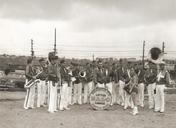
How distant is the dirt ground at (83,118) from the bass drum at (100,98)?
299mm

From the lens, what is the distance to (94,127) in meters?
13.0

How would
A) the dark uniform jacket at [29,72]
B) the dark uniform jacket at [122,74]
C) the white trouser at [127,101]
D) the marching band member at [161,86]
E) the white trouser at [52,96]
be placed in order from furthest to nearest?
the white trouser at [127,101]
the dark uniform jacket at [122,74]
the dark uniform jacket at [29,72]
the marching band member at [161,86]
the white trouser at [52,96]

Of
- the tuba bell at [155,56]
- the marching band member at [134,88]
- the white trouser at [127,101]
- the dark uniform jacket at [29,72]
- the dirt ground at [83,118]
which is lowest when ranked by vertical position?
the dirt ground at [83,118]

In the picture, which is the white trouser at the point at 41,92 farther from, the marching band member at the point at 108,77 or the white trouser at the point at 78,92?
the marching band member at the point at 108,77

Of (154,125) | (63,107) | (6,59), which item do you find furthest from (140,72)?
(6,59)

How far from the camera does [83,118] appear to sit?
1504cm

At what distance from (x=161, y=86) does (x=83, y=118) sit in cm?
380

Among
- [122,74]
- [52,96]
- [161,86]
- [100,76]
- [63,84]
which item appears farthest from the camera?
[100,76]

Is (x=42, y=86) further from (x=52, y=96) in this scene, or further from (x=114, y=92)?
(x=114, y=92)

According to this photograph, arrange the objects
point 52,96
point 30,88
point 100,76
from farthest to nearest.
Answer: point 100,76 → point 30,88 → point 52,96

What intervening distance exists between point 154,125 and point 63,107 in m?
4.96

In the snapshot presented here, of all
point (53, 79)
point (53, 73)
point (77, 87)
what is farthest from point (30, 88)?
point (77, 87)

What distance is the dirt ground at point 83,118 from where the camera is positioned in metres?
13.4

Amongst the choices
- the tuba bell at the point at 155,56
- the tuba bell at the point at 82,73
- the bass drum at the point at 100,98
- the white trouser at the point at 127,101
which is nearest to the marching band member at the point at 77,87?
the tuba bell at the point at 82,73
